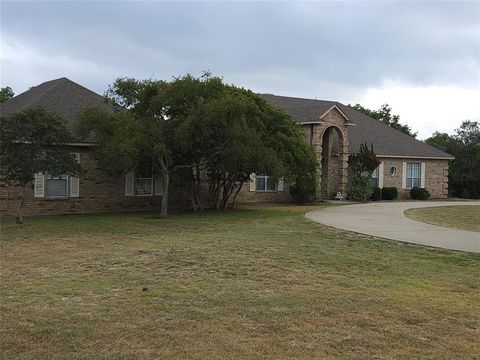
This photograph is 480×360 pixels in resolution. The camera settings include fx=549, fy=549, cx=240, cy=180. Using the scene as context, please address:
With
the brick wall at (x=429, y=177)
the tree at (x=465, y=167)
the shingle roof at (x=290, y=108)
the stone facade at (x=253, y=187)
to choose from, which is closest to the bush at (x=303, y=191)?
the stone facade at (x=253, y=187)

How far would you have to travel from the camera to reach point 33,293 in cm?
741

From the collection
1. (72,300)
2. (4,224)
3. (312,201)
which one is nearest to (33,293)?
(72,300)

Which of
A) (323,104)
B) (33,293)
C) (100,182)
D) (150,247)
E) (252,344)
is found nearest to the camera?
(252,344)

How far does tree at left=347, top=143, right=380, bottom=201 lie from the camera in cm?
3086

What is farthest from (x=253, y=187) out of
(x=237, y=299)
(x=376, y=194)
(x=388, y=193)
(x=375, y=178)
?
(x=237, y=299)

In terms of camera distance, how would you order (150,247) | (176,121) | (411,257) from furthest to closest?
(176,121) < (150,247) < (411,257)

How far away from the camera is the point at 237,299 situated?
702 centimetres

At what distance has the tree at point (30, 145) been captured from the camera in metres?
16.5

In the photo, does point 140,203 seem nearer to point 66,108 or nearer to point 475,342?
point 66,108

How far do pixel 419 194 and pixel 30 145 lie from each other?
25013mm

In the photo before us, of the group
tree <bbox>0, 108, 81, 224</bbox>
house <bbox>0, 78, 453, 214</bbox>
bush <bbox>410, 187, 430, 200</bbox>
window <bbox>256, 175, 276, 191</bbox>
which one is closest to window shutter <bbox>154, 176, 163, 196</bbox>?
house <bbox>0, 78, 453, 214</bbox>

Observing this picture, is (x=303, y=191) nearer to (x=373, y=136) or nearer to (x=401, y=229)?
(x=373, y=136)

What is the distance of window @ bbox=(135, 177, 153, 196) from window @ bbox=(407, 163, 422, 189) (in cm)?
1824

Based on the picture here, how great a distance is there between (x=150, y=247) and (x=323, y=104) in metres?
22.0
